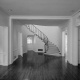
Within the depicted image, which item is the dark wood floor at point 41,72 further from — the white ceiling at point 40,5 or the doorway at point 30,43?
the doorway at point 30,43

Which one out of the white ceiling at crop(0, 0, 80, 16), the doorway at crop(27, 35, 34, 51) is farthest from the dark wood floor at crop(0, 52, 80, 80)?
the doorway at crop(27, 35, 34, 51)

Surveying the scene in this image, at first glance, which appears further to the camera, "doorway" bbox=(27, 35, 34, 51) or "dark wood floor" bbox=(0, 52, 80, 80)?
"doorway" bbox=(27, 35, 34, 51)

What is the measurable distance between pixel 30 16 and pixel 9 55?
295cm

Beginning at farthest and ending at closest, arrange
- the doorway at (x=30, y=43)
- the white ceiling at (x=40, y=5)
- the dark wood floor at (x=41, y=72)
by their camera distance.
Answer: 1. the doorway at (x=30, y=43)
2. the dark wood floor at (x=41, y=72)
3. the white ceiling at (x=40, y=5)

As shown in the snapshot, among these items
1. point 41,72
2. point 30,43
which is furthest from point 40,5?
point 30,43

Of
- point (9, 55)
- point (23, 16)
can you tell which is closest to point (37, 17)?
point (23, 16)

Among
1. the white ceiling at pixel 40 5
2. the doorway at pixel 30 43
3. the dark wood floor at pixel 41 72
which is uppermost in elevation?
the white ceiling at pixel 40 5

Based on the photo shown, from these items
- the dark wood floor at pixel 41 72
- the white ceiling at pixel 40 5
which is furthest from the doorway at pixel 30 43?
the white ceiling at pixel 40 5

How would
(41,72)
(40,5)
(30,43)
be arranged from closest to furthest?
1. (40,5)
2. (41,72)
3. (30,43)

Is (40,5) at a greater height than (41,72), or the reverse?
(40,5)

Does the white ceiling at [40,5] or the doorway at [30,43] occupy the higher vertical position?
the white ceiling at [40,5]

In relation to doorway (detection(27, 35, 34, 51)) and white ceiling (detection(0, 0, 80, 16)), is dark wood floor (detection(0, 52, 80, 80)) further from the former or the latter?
doorway (detection(27, 35, 34, 51))

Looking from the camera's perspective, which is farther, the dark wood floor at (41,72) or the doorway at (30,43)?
the doorway at (30,43)

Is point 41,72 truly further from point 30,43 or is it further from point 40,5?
point 30,43
